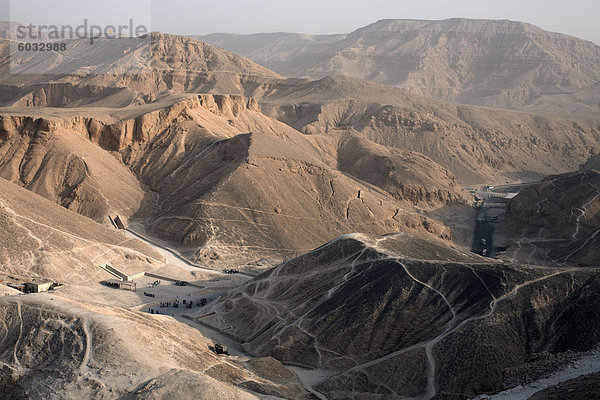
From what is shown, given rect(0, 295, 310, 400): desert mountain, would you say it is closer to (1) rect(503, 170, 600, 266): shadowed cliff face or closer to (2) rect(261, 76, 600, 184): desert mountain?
(1) rect(503, 170, 600, 266): shadowed cliff face

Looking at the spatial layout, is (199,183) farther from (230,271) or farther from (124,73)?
(124,73)

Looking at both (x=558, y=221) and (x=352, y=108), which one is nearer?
(x=558, y=221)

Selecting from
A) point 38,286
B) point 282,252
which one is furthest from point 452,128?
point 38,286

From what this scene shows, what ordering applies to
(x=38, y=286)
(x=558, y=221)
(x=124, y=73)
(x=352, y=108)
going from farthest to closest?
(x=124, y=73) < (x=352, y=108) < (x=558, y=221) < (x=38, y=286)

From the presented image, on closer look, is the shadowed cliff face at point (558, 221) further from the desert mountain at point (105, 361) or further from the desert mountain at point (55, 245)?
the desert mountain at point (105, 361)

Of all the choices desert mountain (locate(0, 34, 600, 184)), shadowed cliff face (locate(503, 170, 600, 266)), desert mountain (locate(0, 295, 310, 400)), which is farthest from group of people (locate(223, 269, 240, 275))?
desert mountain (locate(0, 34, 600, 184))

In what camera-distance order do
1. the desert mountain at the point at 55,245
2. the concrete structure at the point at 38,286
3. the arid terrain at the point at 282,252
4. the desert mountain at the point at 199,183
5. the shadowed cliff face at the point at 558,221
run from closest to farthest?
the arid terrain at the point at 282,252 < the concrete structure at the point at 38,286 < the desert mountain at the point at 55,245 < the shadowed cliff face at the point at 558,221 < the desert mountain at the point at 199,183

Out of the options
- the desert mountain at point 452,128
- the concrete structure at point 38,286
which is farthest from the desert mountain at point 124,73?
the concrete structure at point 38,286
